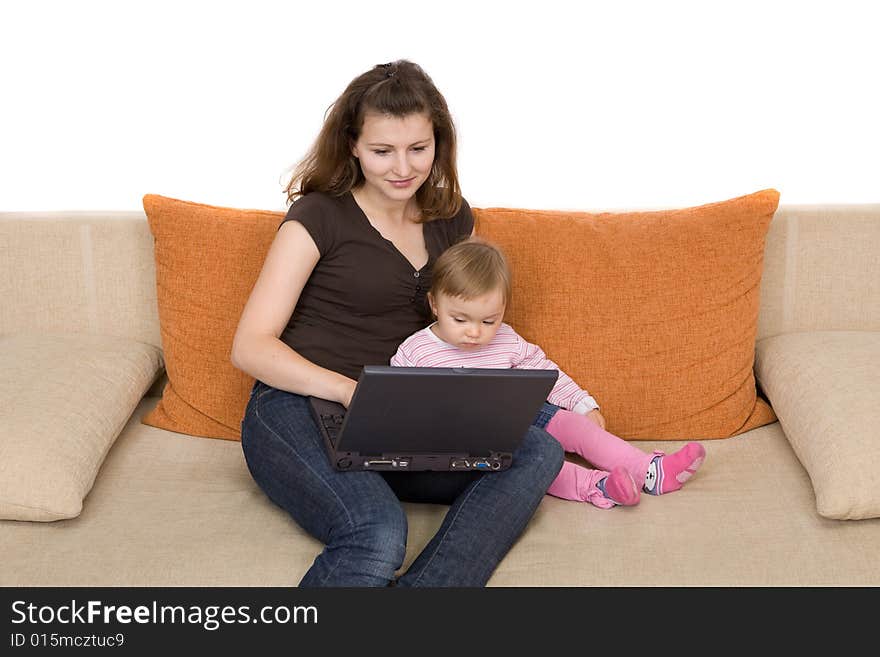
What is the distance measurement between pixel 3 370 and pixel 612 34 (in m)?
1.65

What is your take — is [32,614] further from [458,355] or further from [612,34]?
[612,34]

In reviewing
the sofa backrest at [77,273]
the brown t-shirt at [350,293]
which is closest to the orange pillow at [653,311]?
the brown t-shirt at [350,293]

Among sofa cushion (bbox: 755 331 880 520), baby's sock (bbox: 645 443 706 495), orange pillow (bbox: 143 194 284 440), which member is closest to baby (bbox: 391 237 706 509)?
baby's sock (bbox: 645 443 706 495)

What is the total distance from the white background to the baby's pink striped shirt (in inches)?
27.9

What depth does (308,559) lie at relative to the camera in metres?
1.94

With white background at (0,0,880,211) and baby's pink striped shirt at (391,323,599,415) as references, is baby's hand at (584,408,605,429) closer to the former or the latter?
baby's pink striped shirt at (391,323,599,415)

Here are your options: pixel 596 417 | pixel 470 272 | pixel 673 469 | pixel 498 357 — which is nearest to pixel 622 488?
pixel 673 469

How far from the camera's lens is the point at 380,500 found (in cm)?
192

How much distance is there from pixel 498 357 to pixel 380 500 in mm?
481

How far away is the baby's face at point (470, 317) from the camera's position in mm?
2143

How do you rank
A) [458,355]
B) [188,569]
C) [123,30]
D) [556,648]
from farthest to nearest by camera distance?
[123,30] < [458,355] < [188,569] < [556,648]

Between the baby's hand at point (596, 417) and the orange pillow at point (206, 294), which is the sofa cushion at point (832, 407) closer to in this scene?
the baby's hand at point (596, 417)

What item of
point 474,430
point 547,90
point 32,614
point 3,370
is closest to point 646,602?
point 474,430

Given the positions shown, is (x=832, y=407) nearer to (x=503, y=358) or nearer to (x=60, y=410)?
(x=503, y=358)
